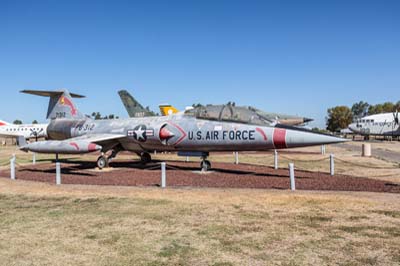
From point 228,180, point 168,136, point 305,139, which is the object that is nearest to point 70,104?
point 168,136

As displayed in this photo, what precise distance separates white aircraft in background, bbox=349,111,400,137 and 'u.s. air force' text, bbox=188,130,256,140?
4240 centimetres

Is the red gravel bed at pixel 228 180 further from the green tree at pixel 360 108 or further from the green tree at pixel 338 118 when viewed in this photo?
the green tree at pixel 360 108

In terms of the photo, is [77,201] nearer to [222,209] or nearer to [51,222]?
[51,222]

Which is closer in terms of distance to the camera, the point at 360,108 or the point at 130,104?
the point at 130,104

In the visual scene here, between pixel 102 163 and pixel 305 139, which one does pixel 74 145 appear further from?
pixel 305 139

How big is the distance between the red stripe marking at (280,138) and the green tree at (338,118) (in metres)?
97.6

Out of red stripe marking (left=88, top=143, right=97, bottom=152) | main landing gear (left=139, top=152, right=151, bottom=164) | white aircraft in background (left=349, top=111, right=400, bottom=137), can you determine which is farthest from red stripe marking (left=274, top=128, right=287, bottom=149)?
white aircraft in background (left=349, top=111, right=400, bottom=137)

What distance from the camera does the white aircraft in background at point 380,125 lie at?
4853 cm

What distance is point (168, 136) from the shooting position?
48.8 feet

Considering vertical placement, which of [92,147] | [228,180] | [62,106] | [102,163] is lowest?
[228,180]

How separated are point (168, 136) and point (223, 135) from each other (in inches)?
99.3

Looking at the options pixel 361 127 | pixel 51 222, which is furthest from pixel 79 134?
pixel 361 127

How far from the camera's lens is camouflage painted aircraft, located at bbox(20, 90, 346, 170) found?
12.5 meters

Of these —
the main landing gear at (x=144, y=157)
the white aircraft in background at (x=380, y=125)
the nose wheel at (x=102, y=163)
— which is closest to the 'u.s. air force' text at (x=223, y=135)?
the nose wheel at (x=102, y=163)
